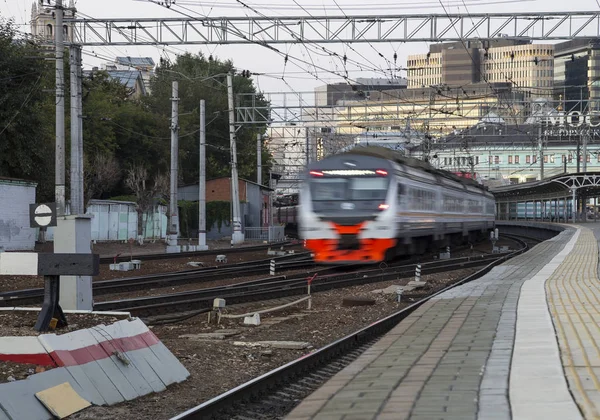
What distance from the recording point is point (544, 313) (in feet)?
37.9

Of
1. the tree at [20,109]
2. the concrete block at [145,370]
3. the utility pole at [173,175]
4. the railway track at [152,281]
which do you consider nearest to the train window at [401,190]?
the railway track at [152,281]

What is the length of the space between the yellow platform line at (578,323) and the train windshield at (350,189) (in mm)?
5783

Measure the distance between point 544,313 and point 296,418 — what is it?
20.8 ft

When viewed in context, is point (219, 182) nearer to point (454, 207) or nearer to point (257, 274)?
point (454, 207)

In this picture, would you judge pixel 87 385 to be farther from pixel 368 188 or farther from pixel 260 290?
pixel 368 188

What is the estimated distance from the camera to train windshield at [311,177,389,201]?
1019 inches

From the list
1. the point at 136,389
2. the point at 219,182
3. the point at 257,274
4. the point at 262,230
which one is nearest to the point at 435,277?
the point at 257,274

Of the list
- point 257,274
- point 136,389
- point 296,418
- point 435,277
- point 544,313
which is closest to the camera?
point 296,418

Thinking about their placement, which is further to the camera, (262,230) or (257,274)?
(262,230)

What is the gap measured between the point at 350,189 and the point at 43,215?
14681 millimetres

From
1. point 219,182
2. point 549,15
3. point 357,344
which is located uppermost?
point 549,15

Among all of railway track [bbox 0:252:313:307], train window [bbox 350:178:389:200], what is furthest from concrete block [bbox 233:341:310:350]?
train window [bbox 350:178:389:200]

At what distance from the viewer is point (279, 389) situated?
9078 millimetres

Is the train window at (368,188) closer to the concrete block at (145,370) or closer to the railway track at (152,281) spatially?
the railway track at (152,281)
